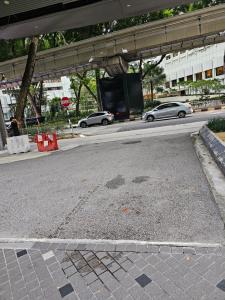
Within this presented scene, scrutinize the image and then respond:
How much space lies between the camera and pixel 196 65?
5200cm

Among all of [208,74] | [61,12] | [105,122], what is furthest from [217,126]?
[208,74]

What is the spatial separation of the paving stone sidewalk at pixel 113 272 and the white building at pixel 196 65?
4323cm

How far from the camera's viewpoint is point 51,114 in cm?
4406

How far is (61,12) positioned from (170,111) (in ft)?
47.5

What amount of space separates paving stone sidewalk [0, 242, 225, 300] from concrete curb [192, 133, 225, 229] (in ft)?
4.18

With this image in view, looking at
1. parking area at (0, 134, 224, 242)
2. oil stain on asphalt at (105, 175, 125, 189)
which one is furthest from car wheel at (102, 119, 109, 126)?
oil stain on asphalt at (105, 175, 125, 189)

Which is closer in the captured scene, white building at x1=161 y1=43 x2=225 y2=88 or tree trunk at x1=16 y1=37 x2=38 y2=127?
tree trunk at x1=16 y1=37 x2=38 y2=127

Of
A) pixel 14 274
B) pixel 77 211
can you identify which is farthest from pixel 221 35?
pixel 14 274

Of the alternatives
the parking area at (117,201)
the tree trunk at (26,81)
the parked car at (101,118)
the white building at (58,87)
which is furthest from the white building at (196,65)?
the parking area at (117,201)

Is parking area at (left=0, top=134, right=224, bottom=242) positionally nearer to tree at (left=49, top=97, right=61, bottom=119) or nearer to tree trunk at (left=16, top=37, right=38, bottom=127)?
tree trunk at (left=16, top=37, right=38, bottom=127)

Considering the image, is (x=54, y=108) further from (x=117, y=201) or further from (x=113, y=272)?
(x=113, y=272)

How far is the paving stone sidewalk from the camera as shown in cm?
268

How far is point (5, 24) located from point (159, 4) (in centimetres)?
671

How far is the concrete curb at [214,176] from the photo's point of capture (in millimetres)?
4562
